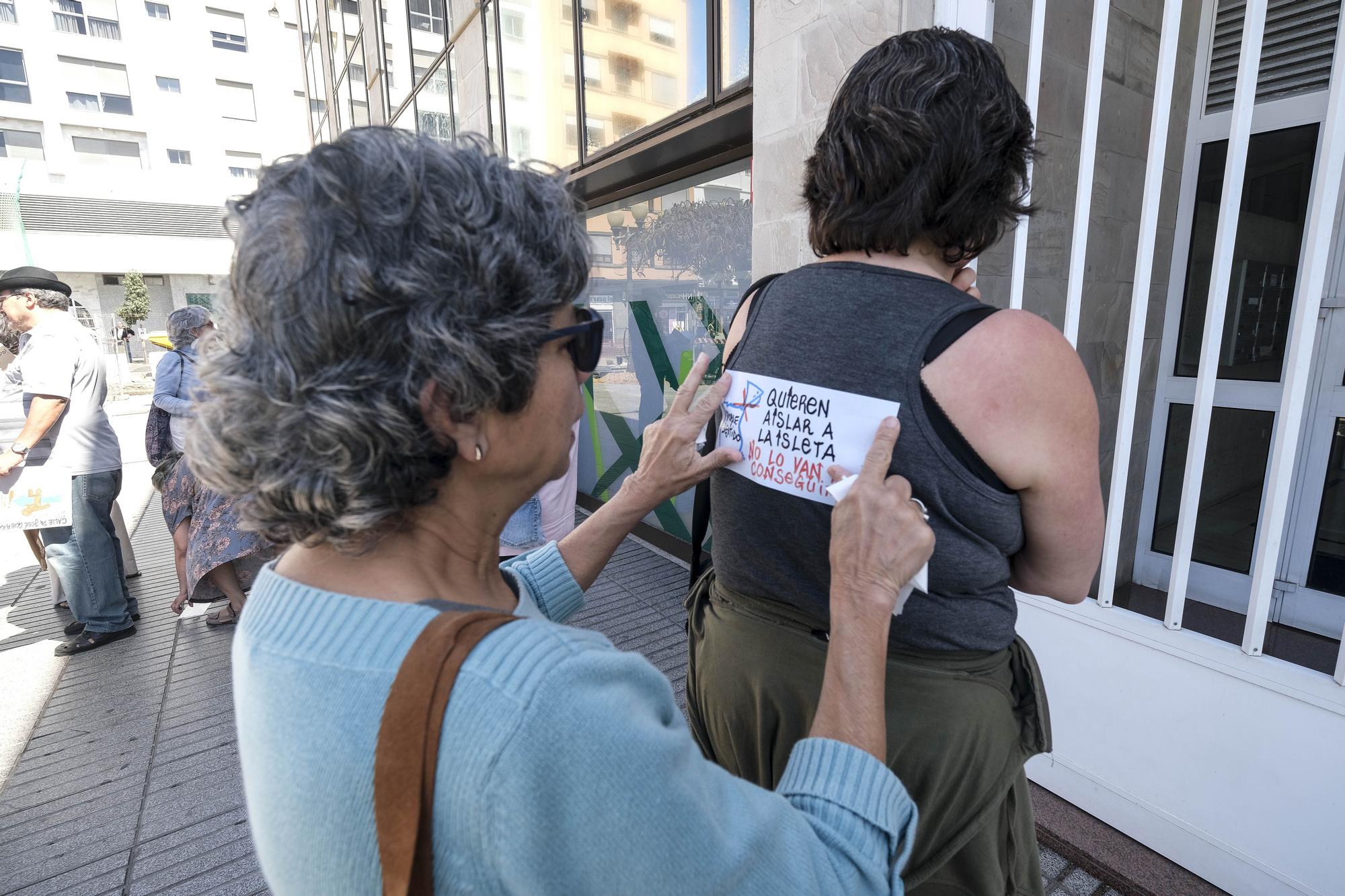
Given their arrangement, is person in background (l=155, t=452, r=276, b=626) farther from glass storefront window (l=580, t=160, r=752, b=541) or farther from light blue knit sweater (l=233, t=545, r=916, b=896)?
light blue knit sweater (l=233, t=545, r=916, b=896)

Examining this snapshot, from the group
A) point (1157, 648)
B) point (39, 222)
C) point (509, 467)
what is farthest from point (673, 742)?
point (39, 222)

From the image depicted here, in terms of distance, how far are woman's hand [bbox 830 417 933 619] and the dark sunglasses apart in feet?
1.27

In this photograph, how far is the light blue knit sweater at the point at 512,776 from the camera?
0.60 metres

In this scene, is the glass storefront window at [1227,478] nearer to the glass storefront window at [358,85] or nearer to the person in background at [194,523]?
the person in background at [194,523]

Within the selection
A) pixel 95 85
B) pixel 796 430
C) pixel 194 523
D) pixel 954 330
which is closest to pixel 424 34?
pixel 194 523

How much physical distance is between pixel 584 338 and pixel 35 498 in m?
4.15

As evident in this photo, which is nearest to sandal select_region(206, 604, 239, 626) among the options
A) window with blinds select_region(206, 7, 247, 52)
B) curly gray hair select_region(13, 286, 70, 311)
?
curly gray hair select_region(13, 286, 70, 311)

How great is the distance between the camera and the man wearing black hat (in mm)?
3574

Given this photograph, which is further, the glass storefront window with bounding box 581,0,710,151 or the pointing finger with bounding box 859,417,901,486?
the glass storefront window with bounding box 581,0,710,151

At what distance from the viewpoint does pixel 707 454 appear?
129 cm

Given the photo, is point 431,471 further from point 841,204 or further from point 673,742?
point 841,204

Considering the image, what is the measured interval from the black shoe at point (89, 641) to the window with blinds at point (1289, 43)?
609cm

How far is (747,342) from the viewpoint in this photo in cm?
125

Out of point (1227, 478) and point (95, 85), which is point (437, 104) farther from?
point (95, 85)
